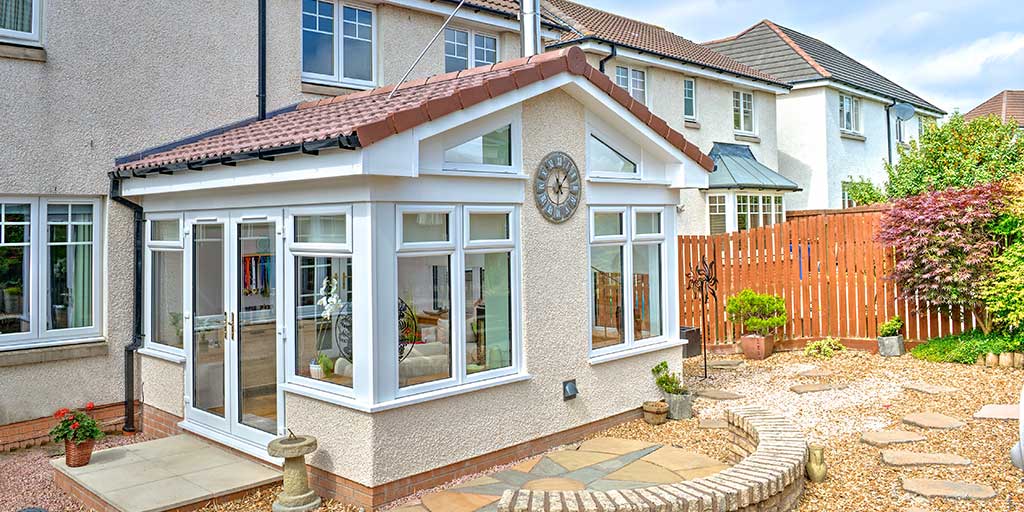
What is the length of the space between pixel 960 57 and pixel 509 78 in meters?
71.4

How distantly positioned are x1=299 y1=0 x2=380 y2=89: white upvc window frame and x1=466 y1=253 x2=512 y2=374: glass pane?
555 centimetres

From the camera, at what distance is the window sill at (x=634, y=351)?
354 inches

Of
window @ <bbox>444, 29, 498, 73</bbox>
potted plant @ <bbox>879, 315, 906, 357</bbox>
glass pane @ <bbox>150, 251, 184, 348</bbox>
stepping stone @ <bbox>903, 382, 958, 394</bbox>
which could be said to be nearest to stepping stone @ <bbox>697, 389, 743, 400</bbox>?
stepping stone @ <bbox>903, 382, 958, 394</bbox>

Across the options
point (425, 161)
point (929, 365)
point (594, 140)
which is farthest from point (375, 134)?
point (929, 365)

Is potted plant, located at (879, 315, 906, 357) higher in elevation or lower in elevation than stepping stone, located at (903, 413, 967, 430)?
higher

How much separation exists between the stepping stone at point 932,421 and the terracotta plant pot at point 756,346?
4589 millimetres

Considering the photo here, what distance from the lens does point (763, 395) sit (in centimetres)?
1108

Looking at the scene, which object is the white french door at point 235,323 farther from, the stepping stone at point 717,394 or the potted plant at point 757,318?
the potted plant at point 757,318

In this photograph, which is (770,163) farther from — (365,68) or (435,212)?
(435,212)

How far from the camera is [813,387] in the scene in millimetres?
11344

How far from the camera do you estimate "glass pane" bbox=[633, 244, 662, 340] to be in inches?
385

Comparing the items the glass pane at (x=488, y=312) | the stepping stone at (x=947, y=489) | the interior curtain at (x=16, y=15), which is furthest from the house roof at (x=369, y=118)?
the stepping stone at (x=947, y=489)

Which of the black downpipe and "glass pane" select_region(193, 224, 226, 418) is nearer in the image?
"glass pane" select_region(193, 224, 226, 418)

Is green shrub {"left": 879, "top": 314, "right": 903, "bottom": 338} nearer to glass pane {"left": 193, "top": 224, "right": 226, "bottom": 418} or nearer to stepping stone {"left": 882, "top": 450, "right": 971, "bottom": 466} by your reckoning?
stepping stone {"left": 882, "top": 450, "right": 971, "bottom": 466}
